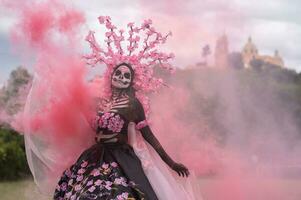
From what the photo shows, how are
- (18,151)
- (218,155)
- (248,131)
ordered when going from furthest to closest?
(18,151) → (248,131) → (218,155)

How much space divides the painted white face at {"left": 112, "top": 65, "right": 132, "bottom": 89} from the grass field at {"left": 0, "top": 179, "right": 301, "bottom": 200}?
1.39m

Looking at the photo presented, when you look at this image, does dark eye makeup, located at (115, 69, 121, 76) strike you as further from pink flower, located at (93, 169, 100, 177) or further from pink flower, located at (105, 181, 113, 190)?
pink flower, located at (105, 181, 113, 190)

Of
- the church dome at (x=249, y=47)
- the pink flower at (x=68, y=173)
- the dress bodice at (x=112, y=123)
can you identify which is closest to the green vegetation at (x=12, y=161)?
the church dome at (x=249, y=47)

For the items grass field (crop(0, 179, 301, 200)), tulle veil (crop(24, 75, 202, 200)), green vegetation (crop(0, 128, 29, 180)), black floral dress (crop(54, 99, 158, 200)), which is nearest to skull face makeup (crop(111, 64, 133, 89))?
black floral dress (crop(54, 99, 158, 200))

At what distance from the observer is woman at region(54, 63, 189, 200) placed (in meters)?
5.73

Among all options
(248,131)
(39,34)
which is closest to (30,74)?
(39,34)

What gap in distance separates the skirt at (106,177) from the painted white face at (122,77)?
50 centimetres

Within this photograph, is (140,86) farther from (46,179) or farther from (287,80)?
(287,80)

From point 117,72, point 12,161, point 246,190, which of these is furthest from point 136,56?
point 12,161

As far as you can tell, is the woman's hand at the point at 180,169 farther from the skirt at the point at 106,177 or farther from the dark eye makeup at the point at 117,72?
the dark eye makeup at the point at 117,72

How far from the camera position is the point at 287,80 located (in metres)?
10.7

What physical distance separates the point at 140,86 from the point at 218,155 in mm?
2474

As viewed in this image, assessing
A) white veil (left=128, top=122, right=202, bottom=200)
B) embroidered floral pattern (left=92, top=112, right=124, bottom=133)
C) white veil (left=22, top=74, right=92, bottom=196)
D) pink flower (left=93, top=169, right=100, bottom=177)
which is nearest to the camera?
pink flower (left=93, top=169, right=100, bottom=177)

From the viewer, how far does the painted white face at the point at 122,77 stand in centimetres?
612
